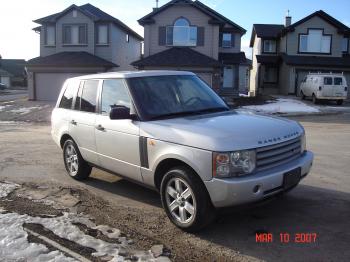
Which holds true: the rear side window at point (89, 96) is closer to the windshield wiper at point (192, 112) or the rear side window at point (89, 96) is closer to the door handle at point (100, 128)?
the door handle at point (100, 128)

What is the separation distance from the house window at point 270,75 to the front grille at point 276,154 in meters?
35.5

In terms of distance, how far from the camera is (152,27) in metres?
30.2

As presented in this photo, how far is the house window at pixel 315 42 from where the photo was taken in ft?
116

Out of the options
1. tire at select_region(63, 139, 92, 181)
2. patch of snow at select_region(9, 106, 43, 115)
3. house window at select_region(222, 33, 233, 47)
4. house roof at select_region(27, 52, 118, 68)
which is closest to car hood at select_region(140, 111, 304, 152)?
tire at select_region(63, 139, 92, 181)

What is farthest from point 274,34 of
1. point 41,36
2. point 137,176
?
point 137,176

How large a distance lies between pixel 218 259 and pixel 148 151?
169 centimetres

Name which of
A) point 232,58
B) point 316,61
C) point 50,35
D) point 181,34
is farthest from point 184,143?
point 316,61

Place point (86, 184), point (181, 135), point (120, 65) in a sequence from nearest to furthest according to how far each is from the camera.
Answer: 1. point (181, 135)
2. point (86, 184)
3. point (120, 65)

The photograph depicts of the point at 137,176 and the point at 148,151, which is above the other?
the point at 148,151

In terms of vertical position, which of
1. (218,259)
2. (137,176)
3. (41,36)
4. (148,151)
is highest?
(41,36)

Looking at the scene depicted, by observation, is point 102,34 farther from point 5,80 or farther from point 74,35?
point 5,80

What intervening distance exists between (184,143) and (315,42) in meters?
33.7

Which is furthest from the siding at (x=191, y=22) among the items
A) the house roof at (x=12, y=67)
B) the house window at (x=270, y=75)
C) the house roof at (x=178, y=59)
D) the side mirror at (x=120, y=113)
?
the house roof at (x=12, y=67)

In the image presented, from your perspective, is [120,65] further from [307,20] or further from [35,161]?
[35,161]
